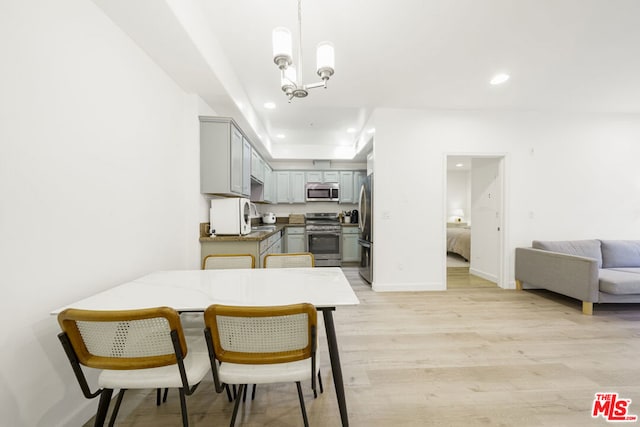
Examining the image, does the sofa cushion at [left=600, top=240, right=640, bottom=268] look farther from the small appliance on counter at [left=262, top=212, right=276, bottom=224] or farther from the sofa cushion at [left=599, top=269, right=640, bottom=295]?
the small appliance on counter at [left=262, top=212, right=276, bottom=224]

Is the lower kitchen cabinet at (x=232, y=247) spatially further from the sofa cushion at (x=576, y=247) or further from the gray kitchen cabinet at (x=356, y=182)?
the sofa cushion at (x=576, y=247)

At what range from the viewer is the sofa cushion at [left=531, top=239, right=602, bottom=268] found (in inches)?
131

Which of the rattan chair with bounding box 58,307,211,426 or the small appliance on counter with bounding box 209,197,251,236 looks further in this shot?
the small appliance on counter with bounding box 209,197,251,236

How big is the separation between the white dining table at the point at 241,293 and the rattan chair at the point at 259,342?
134 mm

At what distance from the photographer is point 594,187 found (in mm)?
3625

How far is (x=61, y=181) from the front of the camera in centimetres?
129

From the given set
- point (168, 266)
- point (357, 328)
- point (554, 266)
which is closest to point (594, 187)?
point (554, 266)

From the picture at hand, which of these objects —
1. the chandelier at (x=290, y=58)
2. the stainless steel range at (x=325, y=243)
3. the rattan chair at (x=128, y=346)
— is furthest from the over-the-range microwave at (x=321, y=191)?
the rattan chair at (x=128, y=346)

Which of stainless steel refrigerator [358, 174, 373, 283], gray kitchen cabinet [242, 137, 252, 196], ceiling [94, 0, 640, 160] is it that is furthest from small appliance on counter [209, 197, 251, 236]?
stainless steel refrigerator [358, 174, 373, 283]

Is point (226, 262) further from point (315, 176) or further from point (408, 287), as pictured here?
point (315, 176)

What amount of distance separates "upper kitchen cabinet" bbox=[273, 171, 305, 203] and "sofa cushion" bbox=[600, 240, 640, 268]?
505cm

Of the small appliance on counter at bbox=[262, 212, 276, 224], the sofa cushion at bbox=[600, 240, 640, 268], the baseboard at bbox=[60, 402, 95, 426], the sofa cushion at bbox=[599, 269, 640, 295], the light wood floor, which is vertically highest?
the small appliance on counter at bbox=[262, 212, 276, 224]

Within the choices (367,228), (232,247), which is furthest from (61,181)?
(367,228)

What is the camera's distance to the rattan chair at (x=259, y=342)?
964 millimetres
